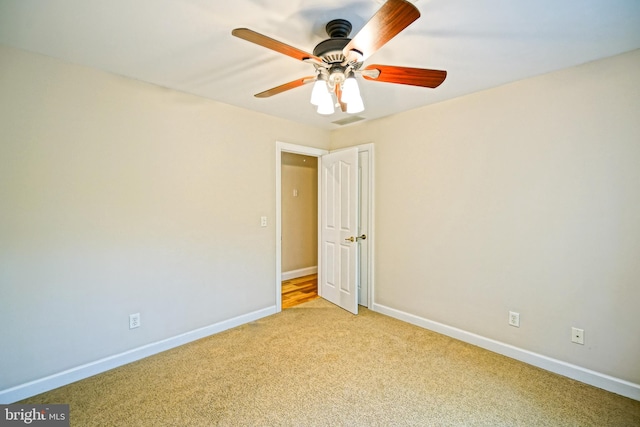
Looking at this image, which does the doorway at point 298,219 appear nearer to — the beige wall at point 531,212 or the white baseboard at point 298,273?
the white baseboard at point 298,273

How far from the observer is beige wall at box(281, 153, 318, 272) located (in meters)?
5.10

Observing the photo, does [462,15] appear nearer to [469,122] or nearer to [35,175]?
[469,122]

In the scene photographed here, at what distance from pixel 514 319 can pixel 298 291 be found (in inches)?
110

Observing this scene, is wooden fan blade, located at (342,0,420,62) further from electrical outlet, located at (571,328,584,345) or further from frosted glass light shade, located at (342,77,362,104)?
electrical outlet, located at (571,328,584,345)

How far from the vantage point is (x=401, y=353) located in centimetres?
258

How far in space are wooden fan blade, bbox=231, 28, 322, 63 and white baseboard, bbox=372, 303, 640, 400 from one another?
278 cm

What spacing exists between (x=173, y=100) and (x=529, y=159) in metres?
3.19

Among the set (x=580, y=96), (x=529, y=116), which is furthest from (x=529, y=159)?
(x=580, y=96)

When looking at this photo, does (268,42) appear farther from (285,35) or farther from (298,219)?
(298,219)

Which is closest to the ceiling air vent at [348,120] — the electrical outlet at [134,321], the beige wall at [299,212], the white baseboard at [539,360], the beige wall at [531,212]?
the beige wall at [531,212]

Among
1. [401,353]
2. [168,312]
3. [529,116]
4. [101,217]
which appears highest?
[529,116]

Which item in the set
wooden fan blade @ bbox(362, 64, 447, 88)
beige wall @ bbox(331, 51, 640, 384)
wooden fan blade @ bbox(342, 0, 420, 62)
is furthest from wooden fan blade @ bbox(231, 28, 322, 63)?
beige wall @ bbox(331, 51, 640, 384)

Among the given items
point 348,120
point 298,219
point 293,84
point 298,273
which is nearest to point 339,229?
point 348,120
